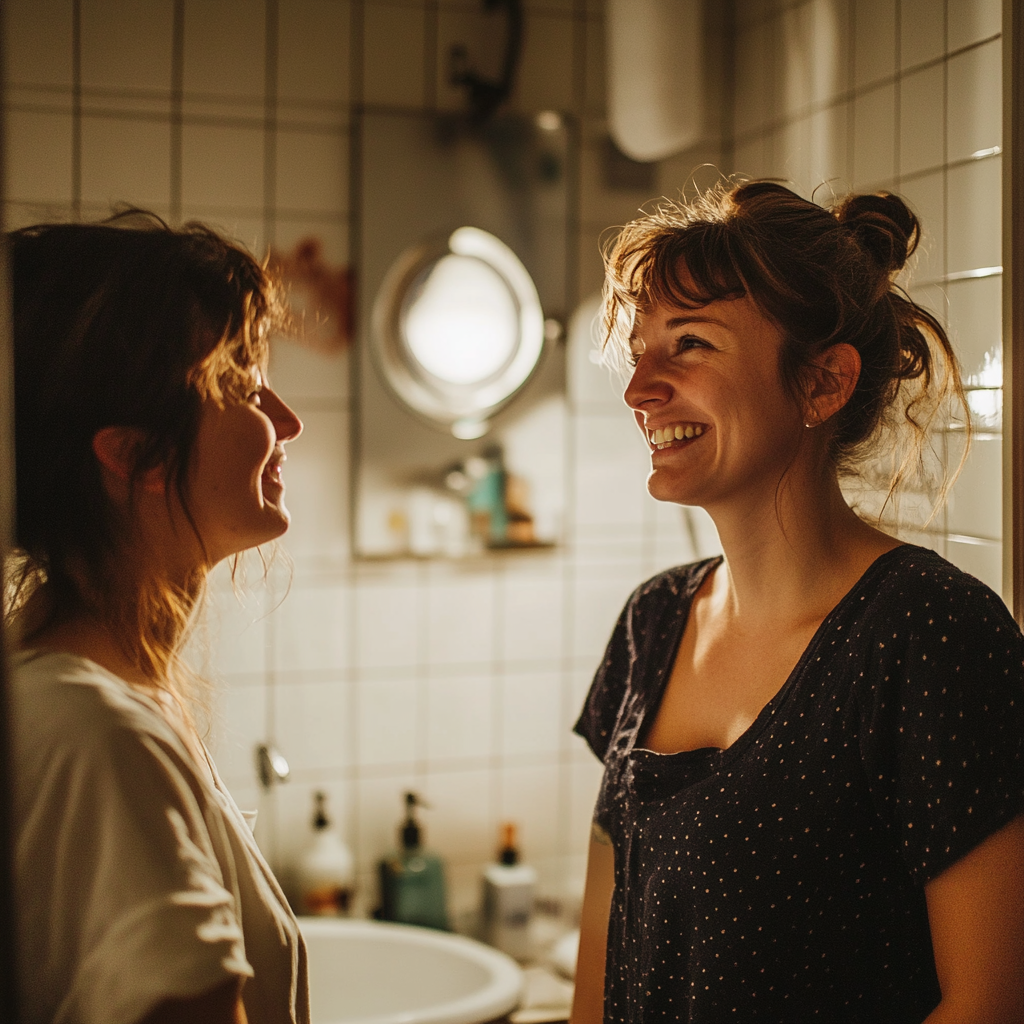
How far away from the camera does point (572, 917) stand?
1.80 metres

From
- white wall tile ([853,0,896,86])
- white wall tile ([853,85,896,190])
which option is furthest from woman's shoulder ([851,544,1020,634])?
white wall tile ([853,0,896,86])

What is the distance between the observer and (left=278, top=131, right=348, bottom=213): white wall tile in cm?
170

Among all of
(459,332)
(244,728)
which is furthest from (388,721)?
(459,332)

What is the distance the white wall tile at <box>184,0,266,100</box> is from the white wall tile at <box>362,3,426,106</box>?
0.18 meters

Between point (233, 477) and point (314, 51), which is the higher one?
point (314, 51)

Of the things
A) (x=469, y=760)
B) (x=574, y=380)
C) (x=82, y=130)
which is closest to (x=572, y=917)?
(x=469, y=760)

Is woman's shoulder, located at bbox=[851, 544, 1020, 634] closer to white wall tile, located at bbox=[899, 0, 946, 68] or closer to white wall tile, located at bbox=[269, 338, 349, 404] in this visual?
white wall tile, located at bbox=[899, 0, 946, 68]

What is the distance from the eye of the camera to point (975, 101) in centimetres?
108

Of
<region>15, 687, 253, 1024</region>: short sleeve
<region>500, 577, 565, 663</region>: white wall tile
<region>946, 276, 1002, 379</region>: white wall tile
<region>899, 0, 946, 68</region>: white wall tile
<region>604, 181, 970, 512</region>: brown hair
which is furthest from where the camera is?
<region>500, 577, 565, 663</region>: white wall tile

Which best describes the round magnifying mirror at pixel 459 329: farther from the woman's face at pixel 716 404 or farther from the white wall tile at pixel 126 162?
the woman's face at pixel 716 404

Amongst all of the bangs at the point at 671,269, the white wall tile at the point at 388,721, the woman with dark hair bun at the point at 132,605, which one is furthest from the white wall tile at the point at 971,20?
the white wall tile at the point at 388,721

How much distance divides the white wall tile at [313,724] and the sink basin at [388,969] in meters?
0.26

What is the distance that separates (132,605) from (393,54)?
1.36 metres

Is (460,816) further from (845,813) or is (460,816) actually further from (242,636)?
(845,813)
